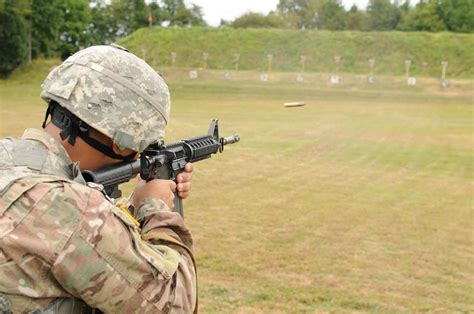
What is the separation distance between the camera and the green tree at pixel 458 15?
59125mm

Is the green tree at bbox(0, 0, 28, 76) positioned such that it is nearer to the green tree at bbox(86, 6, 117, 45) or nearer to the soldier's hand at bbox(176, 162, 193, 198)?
the green tree at bbox(86, 6, 117, 45)

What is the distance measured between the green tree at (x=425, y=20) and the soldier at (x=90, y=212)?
63.0m

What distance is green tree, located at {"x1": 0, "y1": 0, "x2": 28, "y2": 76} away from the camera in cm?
3759

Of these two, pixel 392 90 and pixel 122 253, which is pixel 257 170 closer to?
pixel 122 253

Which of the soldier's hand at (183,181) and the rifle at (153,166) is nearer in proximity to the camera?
the rifle at (153,166)

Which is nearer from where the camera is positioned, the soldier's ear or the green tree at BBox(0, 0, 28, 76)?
the soldier's ear

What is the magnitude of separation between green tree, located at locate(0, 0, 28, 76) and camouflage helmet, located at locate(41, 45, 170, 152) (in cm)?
3838

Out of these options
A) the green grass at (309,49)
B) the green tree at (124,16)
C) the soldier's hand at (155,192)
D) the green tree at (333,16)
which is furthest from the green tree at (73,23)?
the soldier's hand at (155,192)

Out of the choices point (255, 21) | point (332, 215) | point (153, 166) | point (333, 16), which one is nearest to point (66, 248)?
point (153, 166)

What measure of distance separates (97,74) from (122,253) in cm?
→ 59

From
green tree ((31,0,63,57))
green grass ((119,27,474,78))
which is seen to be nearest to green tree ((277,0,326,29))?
green grass ((119,27,474,78))

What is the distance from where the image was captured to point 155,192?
2076 millimetres

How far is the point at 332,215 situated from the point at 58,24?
126 ft

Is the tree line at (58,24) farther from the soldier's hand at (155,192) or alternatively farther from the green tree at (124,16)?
the soldier's hand at (155,192)
